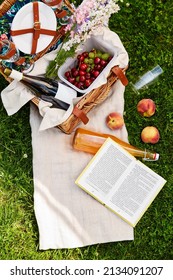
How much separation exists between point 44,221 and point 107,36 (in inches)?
41.9

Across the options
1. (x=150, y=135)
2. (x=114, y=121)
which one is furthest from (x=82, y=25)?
(x=150, y=135)

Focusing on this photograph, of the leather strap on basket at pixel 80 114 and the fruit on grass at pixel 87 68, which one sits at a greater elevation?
the fruit on grass at pixel 87 68

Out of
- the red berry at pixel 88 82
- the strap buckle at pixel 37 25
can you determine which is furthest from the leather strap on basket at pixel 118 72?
the strap buckle at pixel 37 25

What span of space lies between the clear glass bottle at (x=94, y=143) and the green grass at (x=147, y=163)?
55 millimetres

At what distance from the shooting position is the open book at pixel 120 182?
8.48 ft

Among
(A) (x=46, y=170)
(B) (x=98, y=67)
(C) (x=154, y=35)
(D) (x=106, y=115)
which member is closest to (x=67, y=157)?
(A) (x=46, y=170)

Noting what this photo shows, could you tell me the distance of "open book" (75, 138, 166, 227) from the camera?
8.48 feet

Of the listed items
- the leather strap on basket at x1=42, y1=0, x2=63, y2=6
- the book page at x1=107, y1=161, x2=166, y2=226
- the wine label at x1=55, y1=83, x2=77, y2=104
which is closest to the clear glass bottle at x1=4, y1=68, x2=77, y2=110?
the wine label at x1=55, y1=83, x2=77, y2=104

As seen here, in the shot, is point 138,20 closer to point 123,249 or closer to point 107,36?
point 107,36

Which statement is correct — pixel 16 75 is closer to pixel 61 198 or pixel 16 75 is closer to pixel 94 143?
pixel 94 143

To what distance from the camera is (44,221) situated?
255 cm

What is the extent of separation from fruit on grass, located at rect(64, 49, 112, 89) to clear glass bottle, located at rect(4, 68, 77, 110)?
73 millimetres

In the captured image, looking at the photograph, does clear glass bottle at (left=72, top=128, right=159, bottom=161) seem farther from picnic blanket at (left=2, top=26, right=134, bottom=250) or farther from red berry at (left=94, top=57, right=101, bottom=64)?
red berry at (left=94, top=57, right=101, bottom=64)

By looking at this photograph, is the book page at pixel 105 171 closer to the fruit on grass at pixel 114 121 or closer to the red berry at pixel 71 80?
the fruit on grass at pixel 114 121
